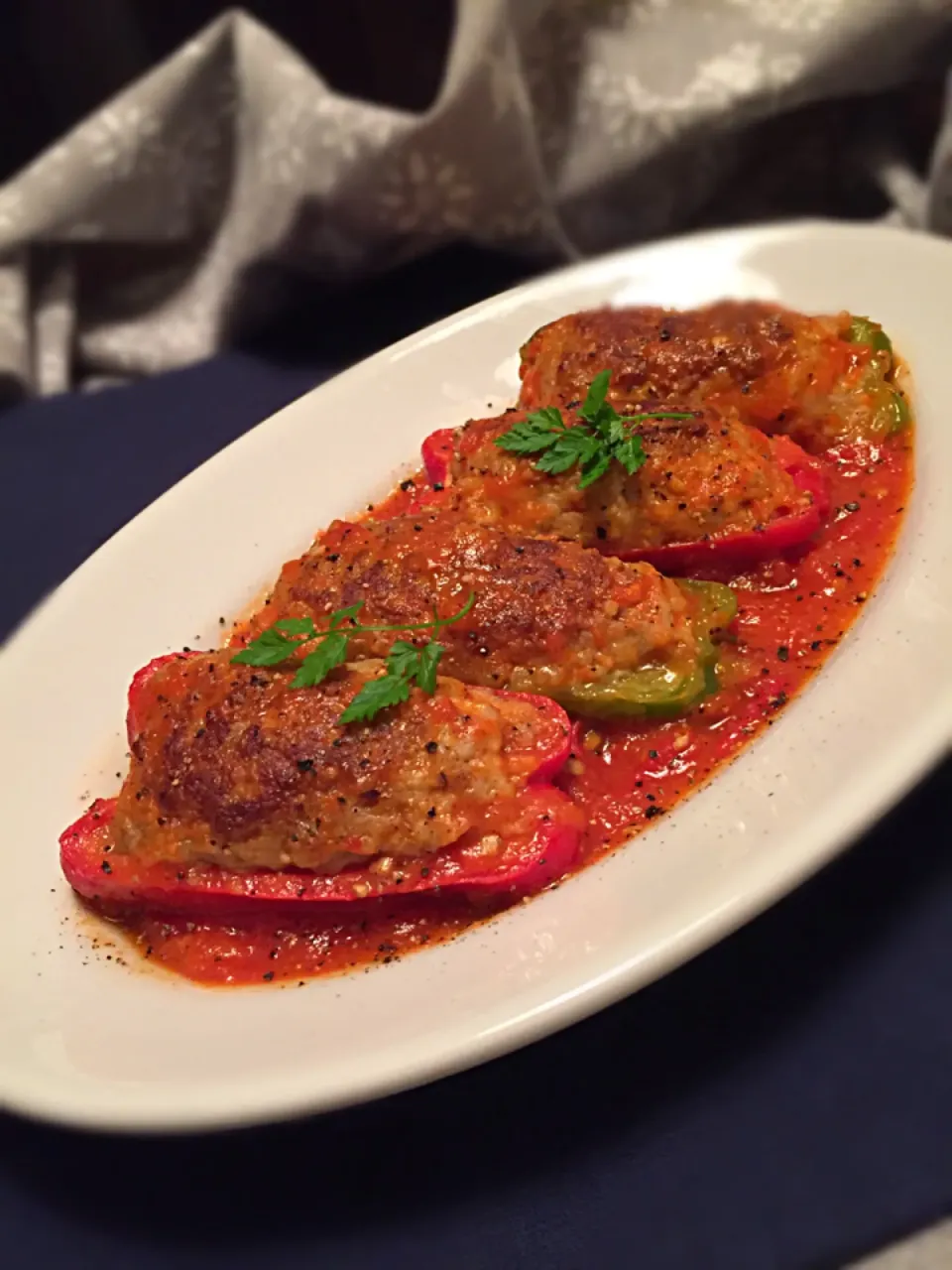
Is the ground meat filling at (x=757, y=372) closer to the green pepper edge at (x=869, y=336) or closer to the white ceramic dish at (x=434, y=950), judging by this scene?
the green pepper edge at (x=869, y=336)

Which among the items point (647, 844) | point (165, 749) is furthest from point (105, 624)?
point (647, 844)

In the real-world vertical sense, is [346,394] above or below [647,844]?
above

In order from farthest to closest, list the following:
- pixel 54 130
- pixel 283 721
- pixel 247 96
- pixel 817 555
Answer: pixel 54 130, pixel 247 96, pixel 817 555, pixel 283 721

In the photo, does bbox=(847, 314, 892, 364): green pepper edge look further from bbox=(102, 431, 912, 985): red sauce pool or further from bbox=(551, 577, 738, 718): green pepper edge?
bbox=(551, 577, 738, 718): green pepper edge

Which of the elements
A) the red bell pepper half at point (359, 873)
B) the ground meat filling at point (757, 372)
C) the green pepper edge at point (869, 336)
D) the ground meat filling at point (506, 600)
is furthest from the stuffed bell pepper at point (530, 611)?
the green pepper edge at point (869, 336)

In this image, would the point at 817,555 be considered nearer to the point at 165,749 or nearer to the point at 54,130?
the point at 165,749

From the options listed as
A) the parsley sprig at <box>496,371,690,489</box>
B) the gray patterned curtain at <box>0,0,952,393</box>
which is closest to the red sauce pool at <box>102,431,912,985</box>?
the parsley sprig at <box>496,371,690,489</box>

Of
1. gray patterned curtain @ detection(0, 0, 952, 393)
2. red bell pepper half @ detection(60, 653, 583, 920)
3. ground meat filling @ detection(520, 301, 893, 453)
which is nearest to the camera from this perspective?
red bell pepper half @ detection(60, 653, 583, 920)
